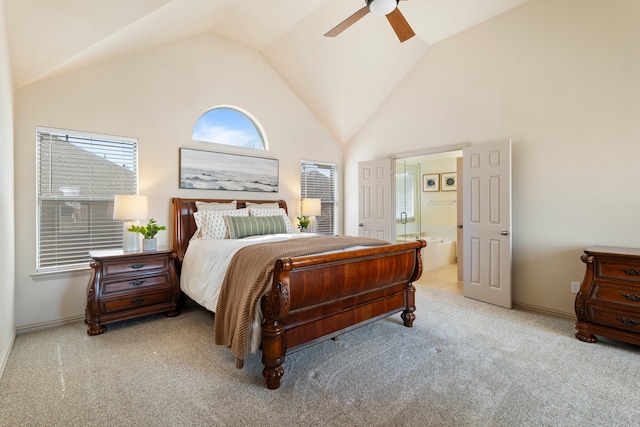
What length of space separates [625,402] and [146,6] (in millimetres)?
4328

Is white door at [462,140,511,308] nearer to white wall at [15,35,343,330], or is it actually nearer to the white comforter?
white wall at [15,35,343,330]

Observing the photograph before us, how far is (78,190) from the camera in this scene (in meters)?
3.35

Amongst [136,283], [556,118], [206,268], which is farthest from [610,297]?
[136,283]

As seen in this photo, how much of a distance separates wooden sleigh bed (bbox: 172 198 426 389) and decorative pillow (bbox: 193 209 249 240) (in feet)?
5.70

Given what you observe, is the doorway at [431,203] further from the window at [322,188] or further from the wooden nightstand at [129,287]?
the wooden nightstand at [129,287]

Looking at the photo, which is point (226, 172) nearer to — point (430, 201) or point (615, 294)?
point (615, 294)

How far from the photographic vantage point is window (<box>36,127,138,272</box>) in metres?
3.18

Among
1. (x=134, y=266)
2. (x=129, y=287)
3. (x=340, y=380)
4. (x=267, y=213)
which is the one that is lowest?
(x=340, y=380)

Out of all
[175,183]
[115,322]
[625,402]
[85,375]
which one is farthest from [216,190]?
[625,402]

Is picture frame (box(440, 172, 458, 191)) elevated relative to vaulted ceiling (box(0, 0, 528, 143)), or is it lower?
lower

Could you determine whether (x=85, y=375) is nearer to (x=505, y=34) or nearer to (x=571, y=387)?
(x=571, y=387)

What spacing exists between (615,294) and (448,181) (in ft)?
15.8

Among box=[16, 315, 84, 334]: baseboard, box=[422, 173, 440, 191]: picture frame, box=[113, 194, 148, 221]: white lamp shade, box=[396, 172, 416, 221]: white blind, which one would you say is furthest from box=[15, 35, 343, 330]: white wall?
box=[422, 173, 440, 191]: picture frame

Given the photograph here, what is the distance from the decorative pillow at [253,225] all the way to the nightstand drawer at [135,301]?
3.18 feet
